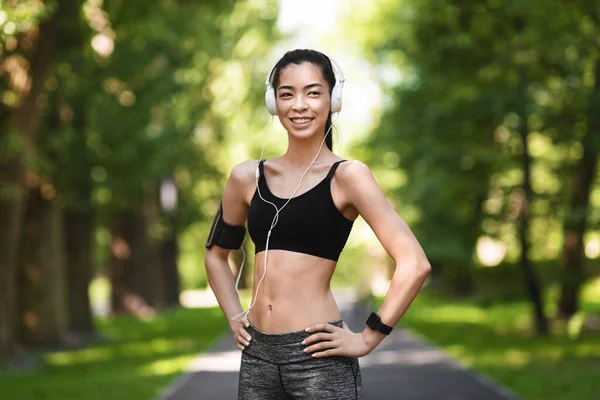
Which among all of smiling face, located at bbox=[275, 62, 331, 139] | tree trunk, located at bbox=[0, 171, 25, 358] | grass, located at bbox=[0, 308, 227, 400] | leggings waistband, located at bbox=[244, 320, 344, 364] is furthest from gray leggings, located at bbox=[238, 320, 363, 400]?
tree trunk, located at bbox=[0, 171, 25, 358]

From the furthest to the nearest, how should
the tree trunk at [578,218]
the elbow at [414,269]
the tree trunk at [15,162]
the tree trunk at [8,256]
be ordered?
the tree trunk at [578,218] → the tree trunk at [8,256] → the tree trunk at [15,162] → the elbow at [414,269]

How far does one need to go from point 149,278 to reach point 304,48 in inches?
1408

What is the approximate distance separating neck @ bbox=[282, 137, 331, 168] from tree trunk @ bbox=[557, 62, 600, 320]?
15.2m

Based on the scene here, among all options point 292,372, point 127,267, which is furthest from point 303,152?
point 127,267

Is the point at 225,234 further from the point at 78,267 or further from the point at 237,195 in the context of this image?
the point at 78,267

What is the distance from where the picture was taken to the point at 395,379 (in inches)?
617

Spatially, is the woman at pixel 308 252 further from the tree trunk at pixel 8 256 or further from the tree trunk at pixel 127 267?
the tree trunk at pixel 127 267

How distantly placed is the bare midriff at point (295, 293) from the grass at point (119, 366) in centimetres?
1000

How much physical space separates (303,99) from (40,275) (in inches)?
712

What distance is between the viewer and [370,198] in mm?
4242

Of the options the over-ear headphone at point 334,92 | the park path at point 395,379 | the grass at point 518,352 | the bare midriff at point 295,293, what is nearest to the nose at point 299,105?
the over-ear headphone at point 334,92

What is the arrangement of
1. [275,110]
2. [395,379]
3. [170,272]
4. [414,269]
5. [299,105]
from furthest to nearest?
[170,272] → [395,379] → [275,110] → [299,105] → [414,269]

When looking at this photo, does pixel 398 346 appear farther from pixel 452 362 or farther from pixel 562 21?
pixel 562 21

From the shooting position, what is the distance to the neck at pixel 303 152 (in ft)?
14.7
